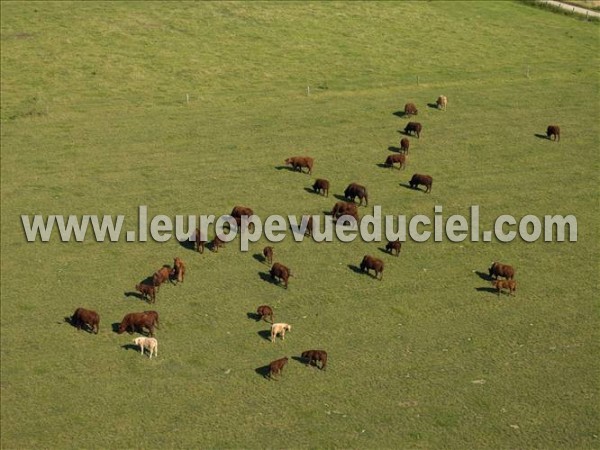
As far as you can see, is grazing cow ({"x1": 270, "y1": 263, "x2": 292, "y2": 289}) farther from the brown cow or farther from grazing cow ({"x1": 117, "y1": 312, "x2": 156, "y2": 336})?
the brown cow

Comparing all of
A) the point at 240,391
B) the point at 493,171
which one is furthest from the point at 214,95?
the point at 240,391

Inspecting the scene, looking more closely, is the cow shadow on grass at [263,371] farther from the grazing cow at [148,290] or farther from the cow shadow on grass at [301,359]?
the grazing cow at [148,290]

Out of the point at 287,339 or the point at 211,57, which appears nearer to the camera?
the point at 287,339

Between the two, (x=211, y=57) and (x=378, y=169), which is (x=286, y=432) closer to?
(x=378, y=169)

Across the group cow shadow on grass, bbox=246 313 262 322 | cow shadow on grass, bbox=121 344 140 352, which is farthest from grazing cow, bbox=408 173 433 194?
cow shadow on grass, bbox=121 344 140 352

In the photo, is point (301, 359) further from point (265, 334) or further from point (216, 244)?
point (216, 244)

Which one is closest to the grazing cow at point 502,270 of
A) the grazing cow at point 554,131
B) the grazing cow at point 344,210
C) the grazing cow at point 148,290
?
the grazing cow at point 344,210
